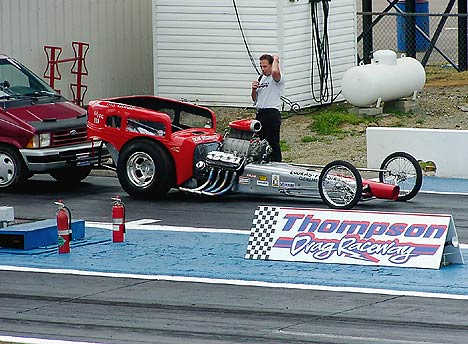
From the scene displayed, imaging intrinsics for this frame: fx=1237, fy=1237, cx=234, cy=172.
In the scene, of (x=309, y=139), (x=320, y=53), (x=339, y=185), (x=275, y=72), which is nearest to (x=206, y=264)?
(x=339, y=185)

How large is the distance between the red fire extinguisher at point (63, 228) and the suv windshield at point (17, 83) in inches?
203

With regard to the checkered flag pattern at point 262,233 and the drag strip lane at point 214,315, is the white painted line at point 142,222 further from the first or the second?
the drag strip lane at point 214,315

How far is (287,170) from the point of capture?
15992 millimetres

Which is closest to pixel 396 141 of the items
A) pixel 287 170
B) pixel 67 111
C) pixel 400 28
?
pixel 287 170

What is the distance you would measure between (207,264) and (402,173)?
4396 mm

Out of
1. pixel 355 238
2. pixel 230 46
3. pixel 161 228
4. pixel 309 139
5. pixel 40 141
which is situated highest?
pixel 230 46

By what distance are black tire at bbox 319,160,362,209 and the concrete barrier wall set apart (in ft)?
11.1

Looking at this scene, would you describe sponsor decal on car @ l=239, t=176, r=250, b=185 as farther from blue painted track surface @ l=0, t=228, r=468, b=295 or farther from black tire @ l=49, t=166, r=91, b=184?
black tire @ l=49, t=166, r=91, b=184

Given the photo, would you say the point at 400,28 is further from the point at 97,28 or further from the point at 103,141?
the point at 103,141

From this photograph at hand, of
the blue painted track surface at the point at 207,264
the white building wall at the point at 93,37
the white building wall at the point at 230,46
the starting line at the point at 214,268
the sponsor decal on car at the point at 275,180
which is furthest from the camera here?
the white building wall at the point at 230,46

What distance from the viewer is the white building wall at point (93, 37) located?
2331cm

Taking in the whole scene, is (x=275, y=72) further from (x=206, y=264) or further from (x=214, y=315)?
(x=214, y=315)

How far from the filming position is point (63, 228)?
43.9ft

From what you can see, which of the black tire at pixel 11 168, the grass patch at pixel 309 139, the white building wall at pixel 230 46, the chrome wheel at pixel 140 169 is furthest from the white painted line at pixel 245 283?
the white building wall at pixel 230 46
